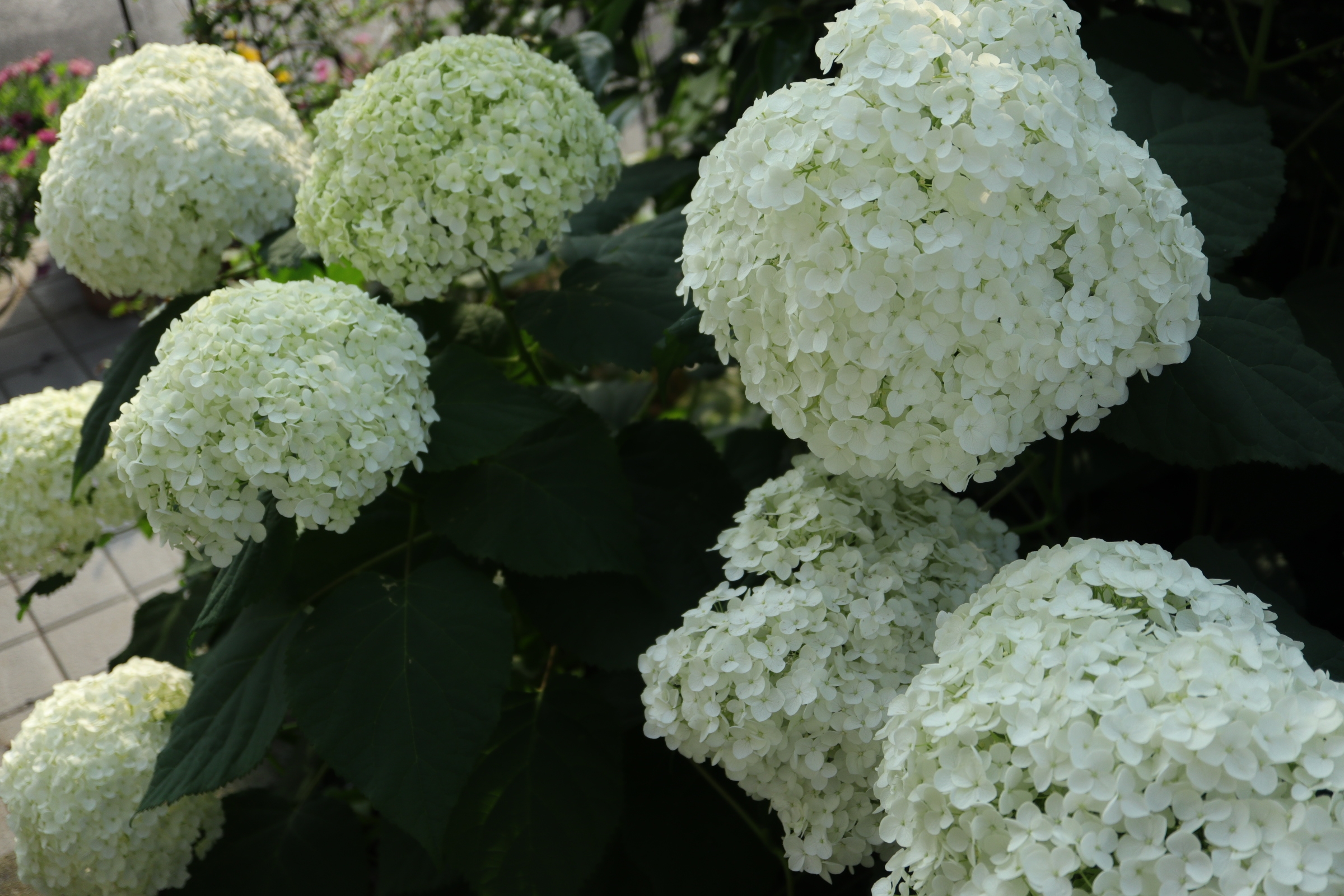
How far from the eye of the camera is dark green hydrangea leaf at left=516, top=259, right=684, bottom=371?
1.48 metres

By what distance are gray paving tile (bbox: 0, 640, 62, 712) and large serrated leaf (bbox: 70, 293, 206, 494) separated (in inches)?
63.9

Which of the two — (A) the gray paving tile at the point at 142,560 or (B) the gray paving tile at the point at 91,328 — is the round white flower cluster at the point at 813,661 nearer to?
(A) the gray paving tile at the point at 142,560

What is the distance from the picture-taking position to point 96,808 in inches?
61.4

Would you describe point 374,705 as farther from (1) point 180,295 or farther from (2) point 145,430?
(1) point 180,295

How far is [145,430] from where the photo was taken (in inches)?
45.5

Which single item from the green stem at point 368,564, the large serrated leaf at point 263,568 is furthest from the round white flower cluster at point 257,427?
the green stem at point 368,564

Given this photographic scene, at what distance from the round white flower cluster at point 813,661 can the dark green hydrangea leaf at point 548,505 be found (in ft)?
0.83

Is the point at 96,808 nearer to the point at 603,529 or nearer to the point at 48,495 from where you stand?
the point at 48,495

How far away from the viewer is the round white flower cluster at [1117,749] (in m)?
0.70

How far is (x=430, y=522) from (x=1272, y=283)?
5.45ft

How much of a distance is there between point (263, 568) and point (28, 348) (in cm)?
349

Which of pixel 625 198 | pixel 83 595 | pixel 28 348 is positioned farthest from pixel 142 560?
pixel 625 198

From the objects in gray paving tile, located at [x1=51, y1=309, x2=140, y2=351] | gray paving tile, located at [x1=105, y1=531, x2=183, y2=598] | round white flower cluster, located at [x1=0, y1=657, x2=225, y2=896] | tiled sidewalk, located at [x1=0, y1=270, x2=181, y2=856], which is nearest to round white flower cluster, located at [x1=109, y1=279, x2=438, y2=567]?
round white flower cluster, located at [x1=0, y1=657, x2=225, y2=896]

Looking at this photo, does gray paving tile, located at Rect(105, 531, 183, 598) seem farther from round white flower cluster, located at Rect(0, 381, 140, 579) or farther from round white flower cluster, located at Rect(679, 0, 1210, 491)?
round white flower cluster, located at Rect(679, 0, 1210, 491)
